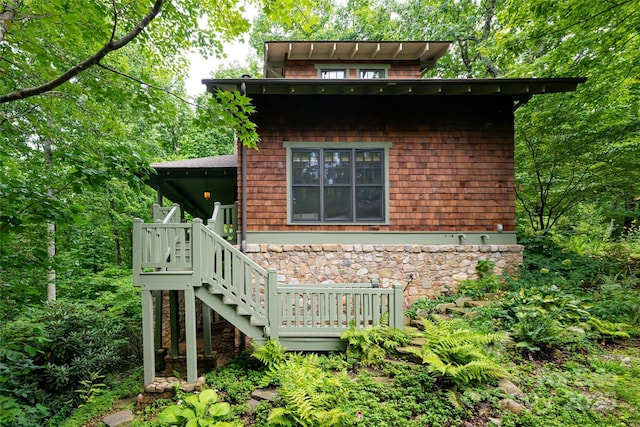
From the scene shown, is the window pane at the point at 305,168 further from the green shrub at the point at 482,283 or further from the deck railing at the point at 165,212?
the green shrub at the point at 482,283

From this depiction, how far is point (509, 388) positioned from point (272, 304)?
316 cm

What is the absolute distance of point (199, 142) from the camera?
17328 millimetres

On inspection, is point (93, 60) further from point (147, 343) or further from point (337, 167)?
point (337, 167)

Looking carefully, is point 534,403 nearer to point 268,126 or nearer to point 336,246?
point 336,246

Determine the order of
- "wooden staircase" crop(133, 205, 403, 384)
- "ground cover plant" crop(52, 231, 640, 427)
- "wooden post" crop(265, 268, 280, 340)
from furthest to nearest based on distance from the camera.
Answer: "wooden post" crop(265, 268, 280, 340), "wooden staircase" crop(133, 205, 403, 384), "ground cover plant" crop(52, 231, 640, 427)

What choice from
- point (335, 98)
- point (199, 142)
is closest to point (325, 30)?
point (199, 142)

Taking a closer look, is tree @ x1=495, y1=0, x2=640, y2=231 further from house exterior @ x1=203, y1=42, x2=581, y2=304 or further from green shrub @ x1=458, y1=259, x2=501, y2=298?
green shrub @ x1=458, y1=259, x2=501, y2=298

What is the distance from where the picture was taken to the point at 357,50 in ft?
26.5

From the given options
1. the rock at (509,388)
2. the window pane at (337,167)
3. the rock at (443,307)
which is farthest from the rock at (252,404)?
the window pane at (337,167)

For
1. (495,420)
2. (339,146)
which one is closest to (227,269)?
(339,146)

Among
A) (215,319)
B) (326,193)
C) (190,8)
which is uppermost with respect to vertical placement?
(190,8)

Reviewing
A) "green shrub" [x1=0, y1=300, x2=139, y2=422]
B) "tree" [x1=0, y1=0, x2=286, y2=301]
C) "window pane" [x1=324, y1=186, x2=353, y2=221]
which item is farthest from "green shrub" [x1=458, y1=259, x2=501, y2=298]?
"green shrub" [x1=0, y1=300, x2=139, y2=422]

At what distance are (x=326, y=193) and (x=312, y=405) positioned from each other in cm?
416

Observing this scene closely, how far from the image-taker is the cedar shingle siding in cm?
657
